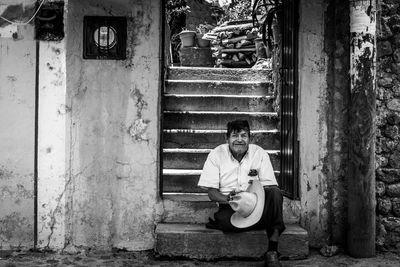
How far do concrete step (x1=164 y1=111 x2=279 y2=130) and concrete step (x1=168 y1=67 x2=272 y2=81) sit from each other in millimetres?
1331

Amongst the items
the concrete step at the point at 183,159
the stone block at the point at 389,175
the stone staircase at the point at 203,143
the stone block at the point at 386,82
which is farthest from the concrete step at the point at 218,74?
the stone block at the point at 389,175

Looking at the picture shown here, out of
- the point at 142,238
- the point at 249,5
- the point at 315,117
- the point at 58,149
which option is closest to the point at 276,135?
the point at 315,117

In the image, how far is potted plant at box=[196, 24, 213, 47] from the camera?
40.9 ft

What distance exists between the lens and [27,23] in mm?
5051

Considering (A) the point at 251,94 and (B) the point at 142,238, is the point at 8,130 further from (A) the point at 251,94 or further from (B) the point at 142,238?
(A) the point at 251,94

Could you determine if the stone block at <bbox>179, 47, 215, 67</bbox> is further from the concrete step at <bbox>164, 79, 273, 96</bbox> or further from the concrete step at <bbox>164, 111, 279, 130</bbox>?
the concrete step at <bbox>164, 111, 279, 130</bbox>

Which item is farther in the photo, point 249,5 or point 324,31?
point 249,5

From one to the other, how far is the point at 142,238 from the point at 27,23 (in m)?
2.40

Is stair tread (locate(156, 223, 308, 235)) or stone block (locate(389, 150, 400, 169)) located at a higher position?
stone block (locate(389, 150, 400, 169))

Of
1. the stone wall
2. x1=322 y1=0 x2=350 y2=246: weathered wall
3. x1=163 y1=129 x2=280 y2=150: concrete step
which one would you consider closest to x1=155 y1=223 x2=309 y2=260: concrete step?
x1=322 y1=0 x2=350 y2=246: weathered wall

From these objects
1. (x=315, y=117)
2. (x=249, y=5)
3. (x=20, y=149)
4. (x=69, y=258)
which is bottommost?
(x=69, y=258)

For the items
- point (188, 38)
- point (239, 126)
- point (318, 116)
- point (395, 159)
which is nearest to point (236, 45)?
point (188, 38)

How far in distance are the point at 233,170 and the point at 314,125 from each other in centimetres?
103

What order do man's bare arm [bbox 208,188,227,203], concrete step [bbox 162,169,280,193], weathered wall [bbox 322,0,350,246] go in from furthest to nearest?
concrete step [bbox 162,169,280,193] → weathered wall [bbox 322,0,350,246] → man's bare arm [bbox 208,188,227,203]
